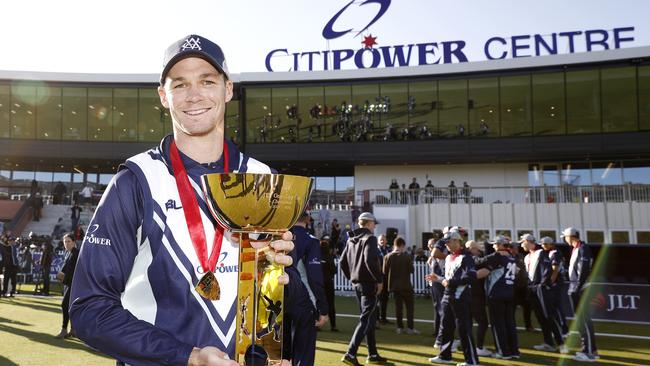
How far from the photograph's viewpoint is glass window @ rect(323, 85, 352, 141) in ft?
103

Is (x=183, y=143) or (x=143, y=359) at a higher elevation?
(x=183, y=143)

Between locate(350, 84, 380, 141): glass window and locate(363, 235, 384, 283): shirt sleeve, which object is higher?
locate(350, 84, 380, 141): glass window

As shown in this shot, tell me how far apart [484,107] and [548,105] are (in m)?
3.74

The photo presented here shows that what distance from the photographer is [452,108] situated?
31.0m

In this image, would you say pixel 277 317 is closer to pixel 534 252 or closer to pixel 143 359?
pixel 143 359

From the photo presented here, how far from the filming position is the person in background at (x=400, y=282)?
10.6 metres

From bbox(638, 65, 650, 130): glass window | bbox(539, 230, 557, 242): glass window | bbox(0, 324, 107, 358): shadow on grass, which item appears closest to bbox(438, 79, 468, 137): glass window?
bbox(539, 230, 557, 242): glass window

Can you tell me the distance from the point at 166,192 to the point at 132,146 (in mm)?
33595

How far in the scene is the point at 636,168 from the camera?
30188 millimetres

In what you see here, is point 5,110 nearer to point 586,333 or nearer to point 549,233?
point 549,233

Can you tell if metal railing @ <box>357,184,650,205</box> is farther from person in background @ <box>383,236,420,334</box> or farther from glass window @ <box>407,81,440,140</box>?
person in background @ <box>383,236,420,334</box>

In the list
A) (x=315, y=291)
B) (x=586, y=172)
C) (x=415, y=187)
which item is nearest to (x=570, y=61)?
(x=586, y=172)

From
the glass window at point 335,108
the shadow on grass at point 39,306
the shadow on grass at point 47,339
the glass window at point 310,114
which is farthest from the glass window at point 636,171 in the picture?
the shadow on grass at point 47,339

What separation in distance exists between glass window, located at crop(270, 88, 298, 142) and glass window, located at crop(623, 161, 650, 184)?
20945mm
